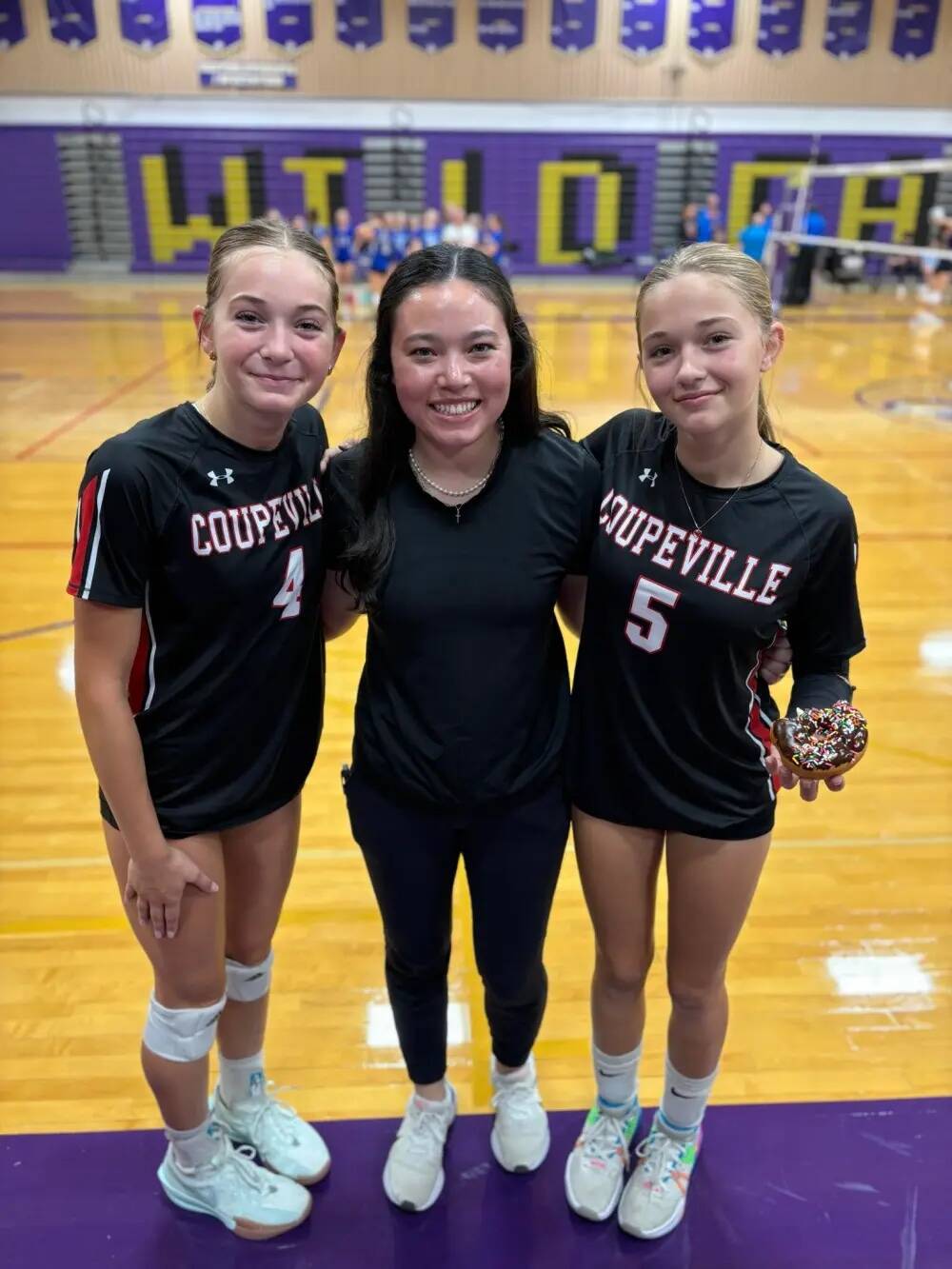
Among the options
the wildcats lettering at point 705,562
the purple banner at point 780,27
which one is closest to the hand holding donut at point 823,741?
the wildcats lettering at point 705,562

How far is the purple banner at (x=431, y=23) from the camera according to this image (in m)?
16.8

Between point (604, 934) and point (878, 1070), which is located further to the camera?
point (878, 1070)

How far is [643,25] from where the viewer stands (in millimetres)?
17094

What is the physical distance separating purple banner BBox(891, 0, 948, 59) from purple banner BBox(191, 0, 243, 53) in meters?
12.2

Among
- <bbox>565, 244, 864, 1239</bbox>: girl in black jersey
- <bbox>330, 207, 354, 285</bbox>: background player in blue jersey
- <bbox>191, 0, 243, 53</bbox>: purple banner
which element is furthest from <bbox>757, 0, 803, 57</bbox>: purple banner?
<bbox>565, 244, 864, 1239</bbox>: girl in black jersey

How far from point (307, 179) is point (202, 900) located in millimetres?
19111

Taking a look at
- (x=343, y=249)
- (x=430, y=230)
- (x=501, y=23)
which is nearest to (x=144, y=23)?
(x=343, y=249)

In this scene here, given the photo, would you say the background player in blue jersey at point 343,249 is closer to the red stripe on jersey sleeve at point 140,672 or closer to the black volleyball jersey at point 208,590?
the black volleyball jersey at point 208,590

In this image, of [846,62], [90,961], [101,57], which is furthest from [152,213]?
[90,961]

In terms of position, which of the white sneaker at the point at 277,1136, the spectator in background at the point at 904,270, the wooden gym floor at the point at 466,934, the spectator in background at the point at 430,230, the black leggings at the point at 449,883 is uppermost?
the black leggings at the point at 449,883

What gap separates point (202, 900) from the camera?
5.16ft

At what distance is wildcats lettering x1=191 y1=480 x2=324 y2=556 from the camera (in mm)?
1422

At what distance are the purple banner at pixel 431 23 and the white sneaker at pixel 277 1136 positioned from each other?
19.2 m

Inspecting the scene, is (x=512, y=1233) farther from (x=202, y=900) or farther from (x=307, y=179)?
(x=307, y=179)
